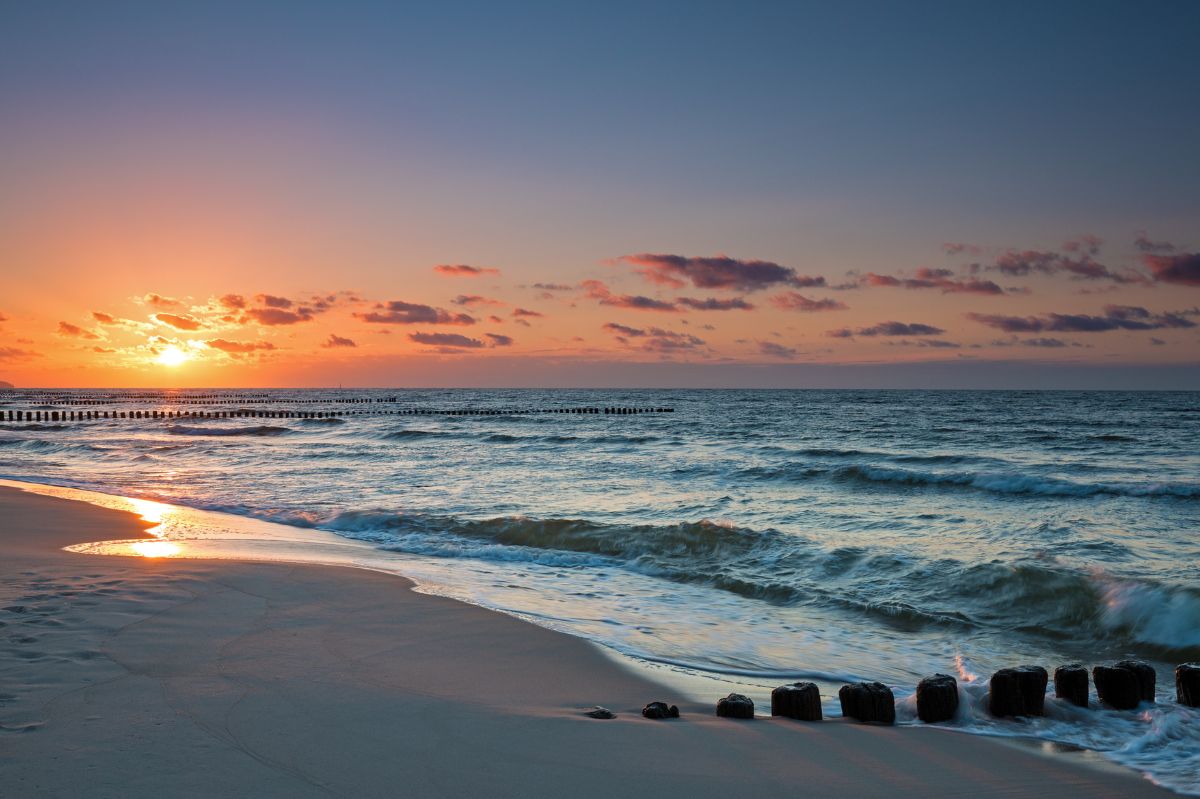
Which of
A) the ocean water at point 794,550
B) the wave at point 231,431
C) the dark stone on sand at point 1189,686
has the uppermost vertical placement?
the wave at point 231,431

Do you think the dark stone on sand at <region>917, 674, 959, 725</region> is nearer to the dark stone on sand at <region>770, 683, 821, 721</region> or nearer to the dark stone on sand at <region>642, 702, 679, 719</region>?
the dark stone on sand at <region>770, 683, 821, 721</region>

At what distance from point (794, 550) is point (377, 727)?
787 centimetres

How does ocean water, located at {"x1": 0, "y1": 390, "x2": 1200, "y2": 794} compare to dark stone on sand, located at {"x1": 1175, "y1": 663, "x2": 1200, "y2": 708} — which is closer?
dark stone on sand, located at {"x1": 1175, "y1": 663, "x2": 1200, "y2": 708}

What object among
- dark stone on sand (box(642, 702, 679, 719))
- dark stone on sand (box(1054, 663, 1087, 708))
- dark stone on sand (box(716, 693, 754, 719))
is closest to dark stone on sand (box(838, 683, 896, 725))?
dark stone on sand (box(716, 693, 754, 719))

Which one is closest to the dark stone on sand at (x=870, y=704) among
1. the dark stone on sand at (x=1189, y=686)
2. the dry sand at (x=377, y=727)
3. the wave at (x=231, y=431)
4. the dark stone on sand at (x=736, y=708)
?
the dry sand at (x=377, y=727)

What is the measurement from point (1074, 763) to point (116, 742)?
188 inches

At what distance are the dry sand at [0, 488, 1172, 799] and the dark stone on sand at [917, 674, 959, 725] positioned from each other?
200 mm

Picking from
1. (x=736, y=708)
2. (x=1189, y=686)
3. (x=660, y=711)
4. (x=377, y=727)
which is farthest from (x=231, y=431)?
(x=1189, y=686)

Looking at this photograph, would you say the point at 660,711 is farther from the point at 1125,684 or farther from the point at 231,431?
the point at 231,431

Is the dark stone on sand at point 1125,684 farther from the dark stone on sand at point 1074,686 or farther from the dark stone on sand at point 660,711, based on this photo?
the dark stone on sand at point 660,711

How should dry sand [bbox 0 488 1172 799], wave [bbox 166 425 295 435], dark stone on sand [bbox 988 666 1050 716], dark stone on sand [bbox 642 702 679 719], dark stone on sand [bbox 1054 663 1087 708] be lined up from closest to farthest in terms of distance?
dry sand [bbox 0 488 1172 799]
dark stone on sand [bbox 642 702 679 719]
dark stone on sand [bbox 988 666 1050 716]
dark stone on sand [bbox 1054 663 1087 708]
wave [bbox 166 425 295 435]

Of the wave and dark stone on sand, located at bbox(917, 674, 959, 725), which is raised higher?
the wave

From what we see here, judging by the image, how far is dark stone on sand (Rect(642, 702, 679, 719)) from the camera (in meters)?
4.62

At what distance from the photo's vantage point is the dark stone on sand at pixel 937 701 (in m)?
4.83
